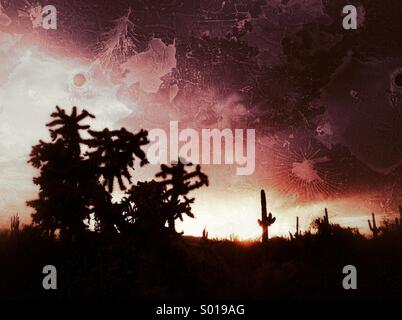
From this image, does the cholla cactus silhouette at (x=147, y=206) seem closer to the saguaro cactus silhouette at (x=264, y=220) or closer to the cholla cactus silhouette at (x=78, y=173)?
the cholla cactus silhouette at (x=78, y=173)

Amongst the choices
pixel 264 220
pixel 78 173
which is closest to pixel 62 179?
pixel 78 173

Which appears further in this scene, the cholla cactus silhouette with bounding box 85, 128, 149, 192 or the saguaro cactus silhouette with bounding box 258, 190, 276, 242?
the saguaro cactus silhouette with bounding box 258, 190, 276, 242

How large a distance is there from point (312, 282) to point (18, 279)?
23.5 feet

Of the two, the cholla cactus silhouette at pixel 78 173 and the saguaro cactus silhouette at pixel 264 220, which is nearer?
the cholla cactus silhouette at pixel 78 173

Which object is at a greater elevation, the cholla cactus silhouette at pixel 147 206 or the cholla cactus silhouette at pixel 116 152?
the cholla cactus silhouette at pixel 116 152

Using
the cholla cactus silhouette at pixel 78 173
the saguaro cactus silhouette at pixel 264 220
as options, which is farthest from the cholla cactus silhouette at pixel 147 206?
the saguaro cactus silhouette at pixel 264 220

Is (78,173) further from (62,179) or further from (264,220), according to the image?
(264,220)

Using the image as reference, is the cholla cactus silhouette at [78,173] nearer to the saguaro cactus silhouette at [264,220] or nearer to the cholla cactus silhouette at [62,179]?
the cholla cactus silhouette at [62,179]

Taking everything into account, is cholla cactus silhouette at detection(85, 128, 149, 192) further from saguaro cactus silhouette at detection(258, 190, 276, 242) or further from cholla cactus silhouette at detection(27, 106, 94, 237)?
saguaro cactus silhouette at detection(258, 190, 276, 242)

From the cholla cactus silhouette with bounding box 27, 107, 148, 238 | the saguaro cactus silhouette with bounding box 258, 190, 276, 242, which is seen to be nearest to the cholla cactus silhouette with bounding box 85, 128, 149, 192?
the cholla cactus silhouette with bounding box 27, 107, 148, 238

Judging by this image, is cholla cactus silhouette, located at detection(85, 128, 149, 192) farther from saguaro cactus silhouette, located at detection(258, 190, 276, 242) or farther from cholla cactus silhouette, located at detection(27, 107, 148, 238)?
saguaro cactus silhouette, located at detection(258, 190, 276, 242)

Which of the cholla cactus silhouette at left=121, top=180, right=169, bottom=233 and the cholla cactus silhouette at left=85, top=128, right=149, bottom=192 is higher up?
the cholla cactus silhouette at left=85, top=128, right=149, bottom=192
